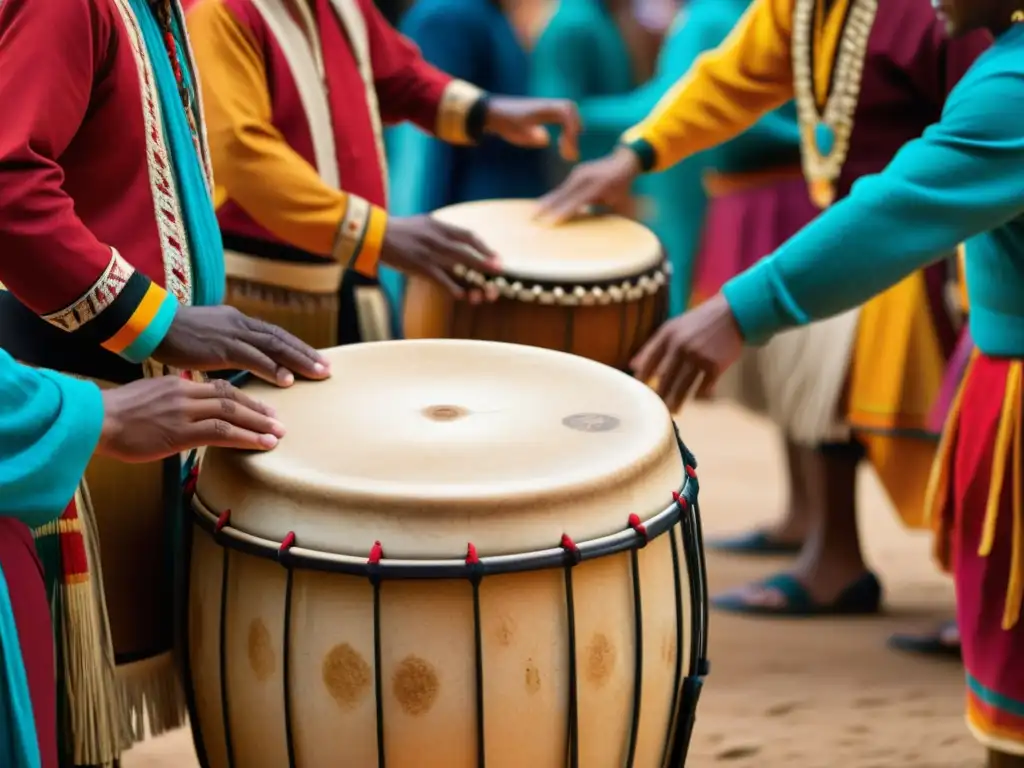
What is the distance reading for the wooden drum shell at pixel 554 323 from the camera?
241 centimetres

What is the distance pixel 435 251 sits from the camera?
2.37 m

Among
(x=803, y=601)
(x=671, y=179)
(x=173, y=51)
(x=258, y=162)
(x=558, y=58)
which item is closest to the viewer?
(x=173, y=51)

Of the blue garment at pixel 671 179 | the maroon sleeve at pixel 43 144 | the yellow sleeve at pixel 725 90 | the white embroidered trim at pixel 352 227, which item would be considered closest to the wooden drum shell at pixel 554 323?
the white embroidered trim at pixel 352 227

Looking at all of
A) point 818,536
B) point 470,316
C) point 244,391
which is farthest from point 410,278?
point 818,536

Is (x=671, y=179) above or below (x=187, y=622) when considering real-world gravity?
below

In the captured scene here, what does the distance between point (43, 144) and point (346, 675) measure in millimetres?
647

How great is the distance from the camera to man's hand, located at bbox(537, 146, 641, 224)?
2678 mm

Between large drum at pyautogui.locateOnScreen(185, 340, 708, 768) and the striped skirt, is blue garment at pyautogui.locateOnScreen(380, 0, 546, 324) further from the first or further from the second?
large drum at pyautogui.locateOnScreen(185, 340, 708, 768)

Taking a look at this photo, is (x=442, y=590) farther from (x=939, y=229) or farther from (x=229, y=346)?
(x=939, y=229)

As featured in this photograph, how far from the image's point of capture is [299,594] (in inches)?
61.9

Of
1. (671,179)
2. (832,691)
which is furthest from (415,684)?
(671,179)

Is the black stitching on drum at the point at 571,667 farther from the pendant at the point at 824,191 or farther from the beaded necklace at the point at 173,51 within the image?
the pendant at the point at 824,191

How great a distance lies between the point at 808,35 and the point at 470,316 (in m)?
0.92

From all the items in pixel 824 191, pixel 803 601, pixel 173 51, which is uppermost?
pixel 173 51
